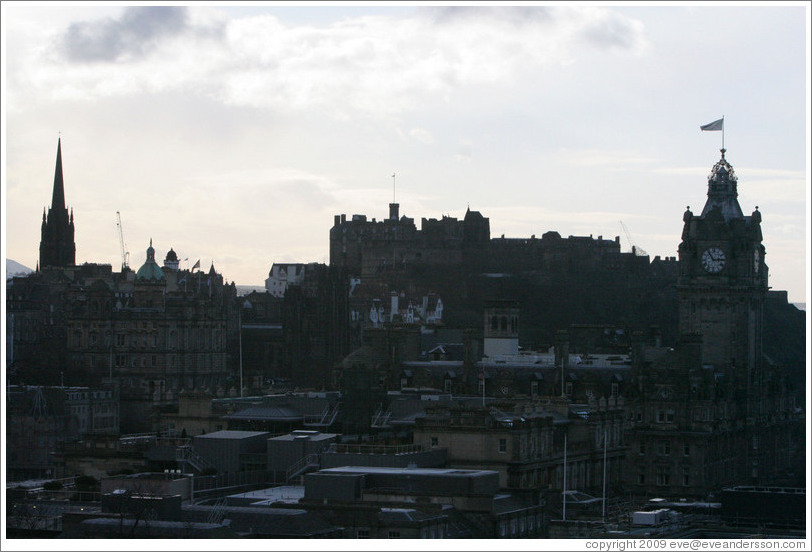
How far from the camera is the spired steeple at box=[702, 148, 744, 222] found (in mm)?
141625

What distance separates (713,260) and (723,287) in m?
1.76

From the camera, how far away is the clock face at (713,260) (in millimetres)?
138875

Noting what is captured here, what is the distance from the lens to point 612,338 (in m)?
153

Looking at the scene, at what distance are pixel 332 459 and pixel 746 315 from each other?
50.3m

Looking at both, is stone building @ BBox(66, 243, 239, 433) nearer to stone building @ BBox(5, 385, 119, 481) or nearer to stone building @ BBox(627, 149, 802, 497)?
stone building @ BBox(5, 385, 119, 481)

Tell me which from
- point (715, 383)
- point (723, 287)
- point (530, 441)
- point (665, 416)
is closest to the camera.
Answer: point (530, 441)

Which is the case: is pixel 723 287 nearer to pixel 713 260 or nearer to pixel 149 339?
pixel 713 260

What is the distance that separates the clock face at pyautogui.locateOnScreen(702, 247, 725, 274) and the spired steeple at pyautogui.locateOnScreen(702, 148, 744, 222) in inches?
110

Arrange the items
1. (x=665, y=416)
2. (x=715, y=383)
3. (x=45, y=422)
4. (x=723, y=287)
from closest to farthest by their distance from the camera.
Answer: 1. (x=665, y=416)
2. (x=45, y=422)
3. (x=715, y=383)
4. (x=723, y=287)

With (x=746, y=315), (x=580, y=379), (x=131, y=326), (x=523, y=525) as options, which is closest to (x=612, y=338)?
(x=746, y=315)

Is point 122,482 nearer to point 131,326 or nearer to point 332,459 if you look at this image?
point 332,459

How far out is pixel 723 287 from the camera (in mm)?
138750

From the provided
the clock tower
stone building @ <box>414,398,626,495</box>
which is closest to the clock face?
the clock tower

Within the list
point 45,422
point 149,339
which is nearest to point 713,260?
point 45,422
